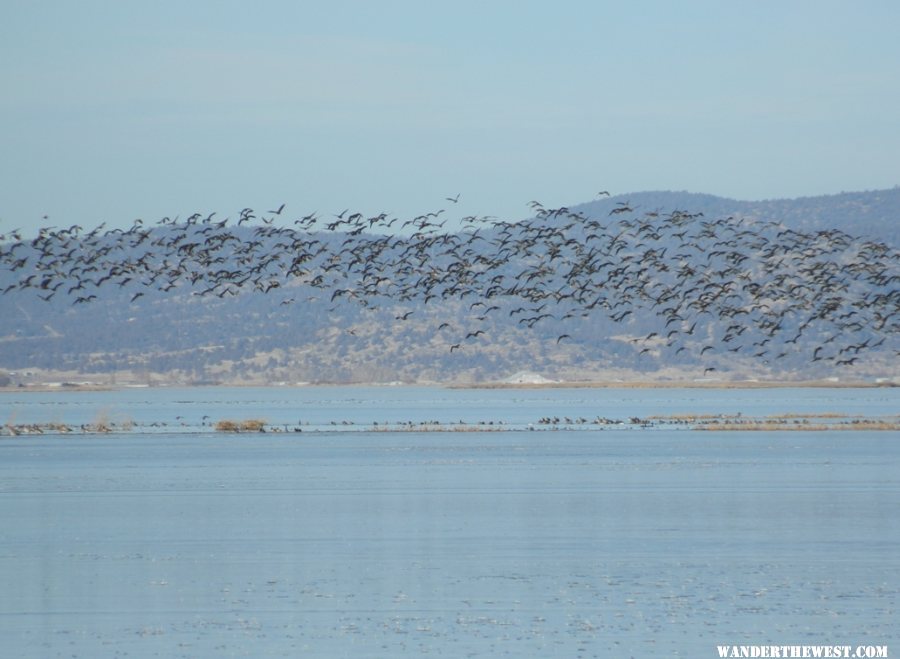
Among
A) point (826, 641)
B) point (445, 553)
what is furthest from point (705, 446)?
point (826, 641)

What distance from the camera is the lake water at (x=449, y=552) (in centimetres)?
2645

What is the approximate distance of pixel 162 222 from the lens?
57.6m

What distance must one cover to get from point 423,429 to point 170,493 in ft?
145

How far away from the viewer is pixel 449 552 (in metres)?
37.1

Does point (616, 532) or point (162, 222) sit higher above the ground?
point (162, 222)

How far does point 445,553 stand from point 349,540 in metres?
3.83

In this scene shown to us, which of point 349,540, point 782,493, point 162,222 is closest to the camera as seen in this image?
point 349,540

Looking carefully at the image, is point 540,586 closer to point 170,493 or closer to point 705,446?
point 170,493

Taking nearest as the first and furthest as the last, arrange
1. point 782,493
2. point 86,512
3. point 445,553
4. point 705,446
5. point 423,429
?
1. point 445,553
2. point 86,512
3. point 782,493
4. point 705,446
5. point 423,429

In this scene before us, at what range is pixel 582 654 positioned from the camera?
969 inches

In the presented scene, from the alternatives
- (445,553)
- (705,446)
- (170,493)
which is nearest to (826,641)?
(445,553)

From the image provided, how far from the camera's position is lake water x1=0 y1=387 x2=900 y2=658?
26.5 m

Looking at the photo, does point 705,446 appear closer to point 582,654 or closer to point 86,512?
point 86,512

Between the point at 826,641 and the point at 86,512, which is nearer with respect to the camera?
the point at 826,641
